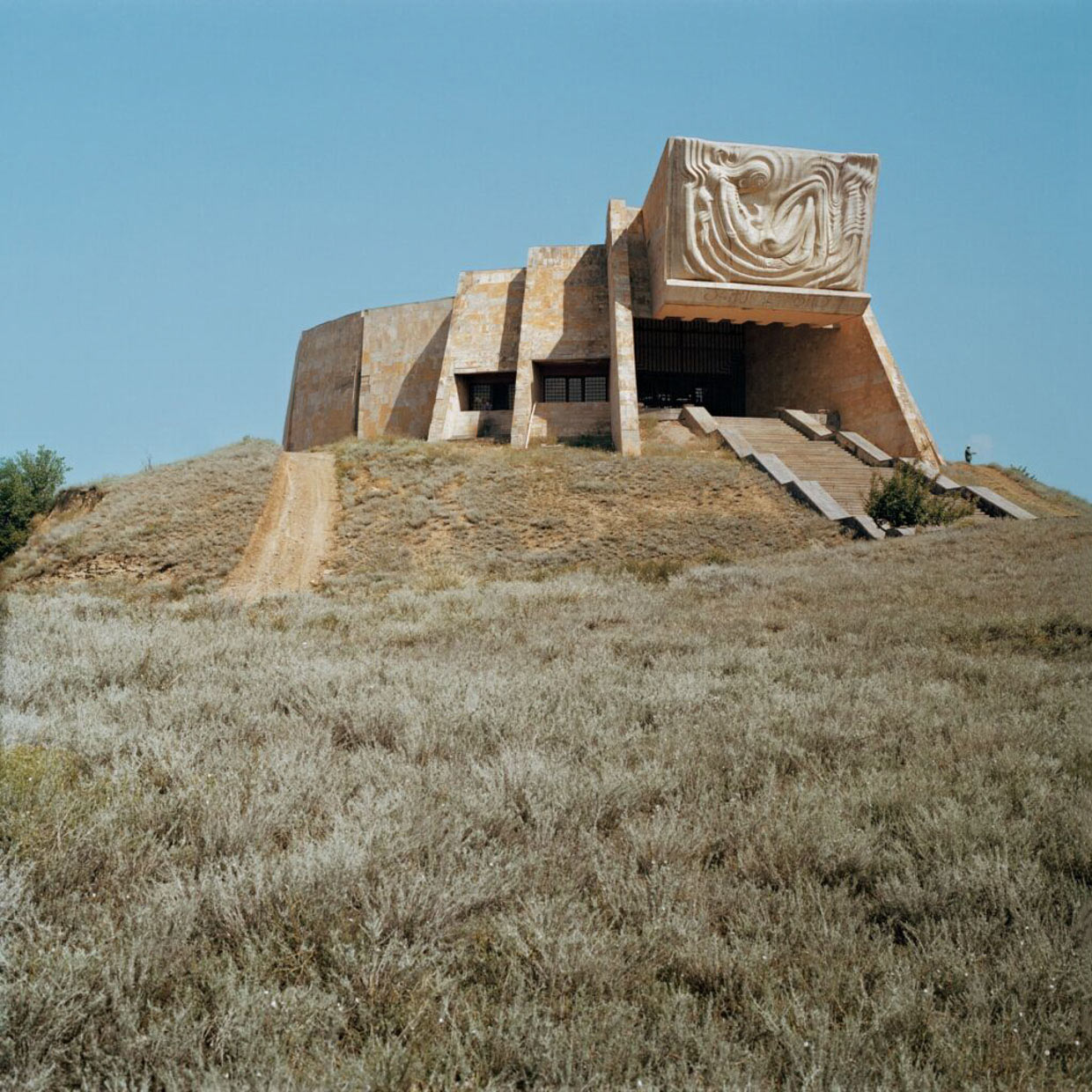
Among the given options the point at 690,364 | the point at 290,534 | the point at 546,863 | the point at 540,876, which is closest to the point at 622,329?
the point at 690,364

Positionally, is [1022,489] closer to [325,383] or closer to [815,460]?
[815,460]

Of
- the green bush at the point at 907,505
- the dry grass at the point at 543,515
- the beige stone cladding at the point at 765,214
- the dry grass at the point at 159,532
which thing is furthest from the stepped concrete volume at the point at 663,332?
the dry grass at the point at 159,532

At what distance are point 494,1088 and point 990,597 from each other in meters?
8.70

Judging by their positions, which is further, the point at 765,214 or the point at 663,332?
the point at 663,332

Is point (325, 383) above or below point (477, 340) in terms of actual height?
below

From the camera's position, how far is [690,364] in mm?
30484

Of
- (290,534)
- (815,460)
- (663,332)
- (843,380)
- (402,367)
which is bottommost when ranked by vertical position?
(290,534)

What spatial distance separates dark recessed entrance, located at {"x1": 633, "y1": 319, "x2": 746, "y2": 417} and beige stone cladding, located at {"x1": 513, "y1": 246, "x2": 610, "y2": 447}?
133 inches

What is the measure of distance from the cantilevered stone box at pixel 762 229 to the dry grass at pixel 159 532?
14080 mm

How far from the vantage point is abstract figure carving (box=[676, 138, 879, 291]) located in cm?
2130

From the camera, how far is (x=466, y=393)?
27.9 meters

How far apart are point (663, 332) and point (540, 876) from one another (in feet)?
97.9

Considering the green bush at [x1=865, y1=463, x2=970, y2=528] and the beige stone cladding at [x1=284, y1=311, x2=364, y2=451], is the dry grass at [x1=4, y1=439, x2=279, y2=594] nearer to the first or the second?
the beige stone cladding at [x1=284, y1=311, x2=364, y2=451]

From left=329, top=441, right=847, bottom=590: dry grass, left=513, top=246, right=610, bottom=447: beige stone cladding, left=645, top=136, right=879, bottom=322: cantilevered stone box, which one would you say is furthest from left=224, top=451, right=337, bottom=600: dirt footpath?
left=645, top=136, right=879, bottom=322: cantilevered stone box
